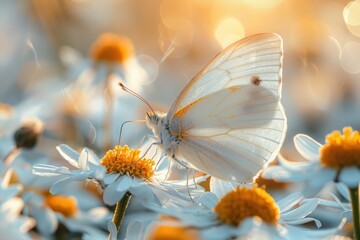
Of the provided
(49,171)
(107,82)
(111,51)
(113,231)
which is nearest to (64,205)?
(49,171)

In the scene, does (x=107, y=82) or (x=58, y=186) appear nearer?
(x=58, y=186)

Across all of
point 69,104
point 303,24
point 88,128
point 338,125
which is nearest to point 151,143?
point 88,128

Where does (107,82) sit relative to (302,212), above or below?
below

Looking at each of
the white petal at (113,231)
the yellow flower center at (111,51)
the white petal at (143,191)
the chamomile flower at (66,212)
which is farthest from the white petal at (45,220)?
the yellow flower center at (111,51)

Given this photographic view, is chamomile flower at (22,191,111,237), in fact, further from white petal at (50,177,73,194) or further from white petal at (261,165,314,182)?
white petal at (261,165,314,182)

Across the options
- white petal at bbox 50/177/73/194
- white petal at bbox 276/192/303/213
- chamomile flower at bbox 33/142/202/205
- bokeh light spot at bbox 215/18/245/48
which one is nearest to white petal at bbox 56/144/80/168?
chamomile flower at bbox 33/142/202/205

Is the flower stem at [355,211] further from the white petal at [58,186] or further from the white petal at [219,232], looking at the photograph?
the white petal at [58,186]

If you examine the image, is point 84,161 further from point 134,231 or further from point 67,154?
point 134,231
